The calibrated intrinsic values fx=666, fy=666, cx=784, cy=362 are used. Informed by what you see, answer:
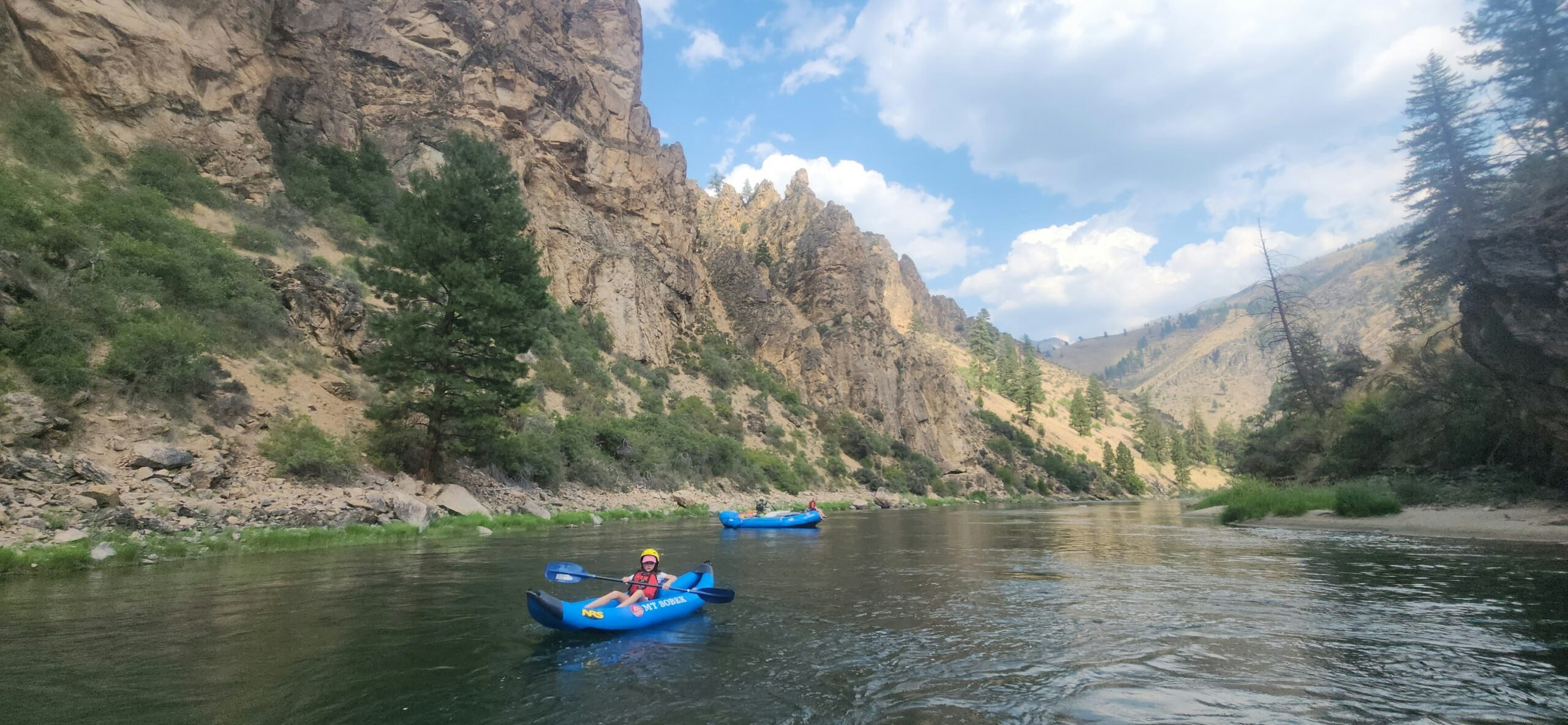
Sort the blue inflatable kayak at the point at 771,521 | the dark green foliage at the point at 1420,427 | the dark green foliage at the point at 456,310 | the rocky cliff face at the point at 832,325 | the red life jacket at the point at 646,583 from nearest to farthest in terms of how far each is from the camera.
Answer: the red life jacket at the point at 646,583 → the dark green foliage at the point at 1420,427 → the dark green foliage at the point at 456,310 → the blue inflatable kayak at the point at 771,521 → the rocky cliff face at the point at 832,325

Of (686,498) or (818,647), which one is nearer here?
(818,647)

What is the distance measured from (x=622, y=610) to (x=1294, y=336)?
36283 mm

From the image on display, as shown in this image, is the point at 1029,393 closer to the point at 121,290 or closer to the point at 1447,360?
the point at 1447,360

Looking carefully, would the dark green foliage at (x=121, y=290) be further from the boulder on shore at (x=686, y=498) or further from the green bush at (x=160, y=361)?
the boulder on shore at (x=686, y=498)

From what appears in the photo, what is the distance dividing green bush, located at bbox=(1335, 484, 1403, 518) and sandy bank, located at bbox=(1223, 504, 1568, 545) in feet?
0.64

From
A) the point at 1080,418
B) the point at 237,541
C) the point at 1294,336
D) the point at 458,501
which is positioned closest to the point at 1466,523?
the point at 1294,336

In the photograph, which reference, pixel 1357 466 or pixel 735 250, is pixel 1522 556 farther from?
pixel 735 250

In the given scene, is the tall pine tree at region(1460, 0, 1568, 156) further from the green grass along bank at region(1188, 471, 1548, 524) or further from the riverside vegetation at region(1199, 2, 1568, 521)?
the green grass along bank at region(1188, 471, 1548, 524)

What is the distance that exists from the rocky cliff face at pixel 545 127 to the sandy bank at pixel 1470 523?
39.6 m

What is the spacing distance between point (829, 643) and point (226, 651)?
6.10m

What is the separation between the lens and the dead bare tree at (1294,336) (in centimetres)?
2984

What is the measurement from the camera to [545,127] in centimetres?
4828

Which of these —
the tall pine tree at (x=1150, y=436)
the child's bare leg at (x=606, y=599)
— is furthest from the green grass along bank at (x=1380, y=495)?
the tall pine tree at (x=1150, y=436)

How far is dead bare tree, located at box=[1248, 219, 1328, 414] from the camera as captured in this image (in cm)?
2984
